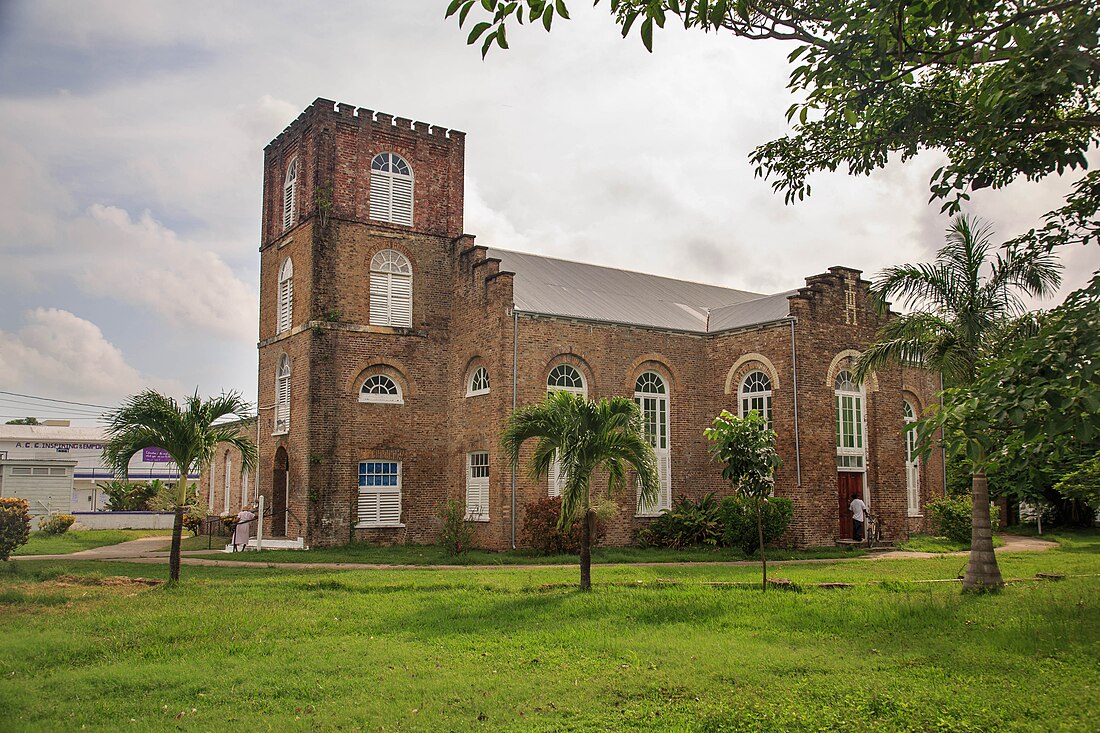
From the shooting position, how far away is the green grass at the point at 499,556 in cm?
2092

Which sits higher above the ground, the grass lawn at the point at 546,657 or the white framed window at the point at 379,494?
the white framed window at the point at 379,494

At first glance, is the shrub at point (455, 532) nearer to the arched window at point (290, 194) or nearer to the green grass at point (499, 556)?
the green grass at point (499, 556)

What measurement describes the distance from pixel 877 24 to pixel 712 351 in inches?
756

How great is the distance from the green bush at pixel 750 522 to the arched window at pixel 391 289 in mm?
10634

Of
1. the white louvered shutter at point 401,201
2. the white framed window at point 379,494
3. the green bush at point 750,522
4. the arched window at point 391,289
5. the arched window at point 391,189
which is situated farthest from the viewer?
the white louvered shutter at point 401,201

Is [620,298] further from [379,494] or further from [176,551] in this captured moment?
[176,551]

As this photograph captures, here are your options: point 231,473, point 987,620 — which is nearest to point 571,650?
point 987,620

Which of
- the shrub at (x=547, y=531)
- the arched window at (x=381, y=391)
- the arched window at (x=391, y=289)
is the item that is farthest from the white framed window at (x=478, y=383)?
the shrub at (x=547, y=531)

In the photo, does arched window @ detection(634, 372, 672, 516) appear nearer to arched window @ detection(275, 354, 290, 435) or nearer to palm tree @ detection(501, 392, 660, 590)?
palm tree @ detection(501, 392, 660, 590)

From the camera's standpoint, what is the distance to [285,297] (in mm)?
27125

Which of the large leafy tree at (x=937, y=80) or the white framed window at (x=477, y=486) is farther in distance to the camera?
the white framed window at (x=477, y=486)

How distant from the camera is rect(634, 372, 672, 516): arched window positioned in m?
25.3

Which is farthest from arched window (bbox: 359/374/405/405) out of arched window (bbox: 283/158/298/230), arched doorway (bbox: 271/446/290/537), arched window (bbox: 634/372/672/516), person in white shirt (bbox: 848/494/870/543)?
person in white shirt (bbox: 848/494/870/543)

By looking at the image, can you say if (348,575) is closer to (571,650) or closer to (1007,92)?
(571,650)
